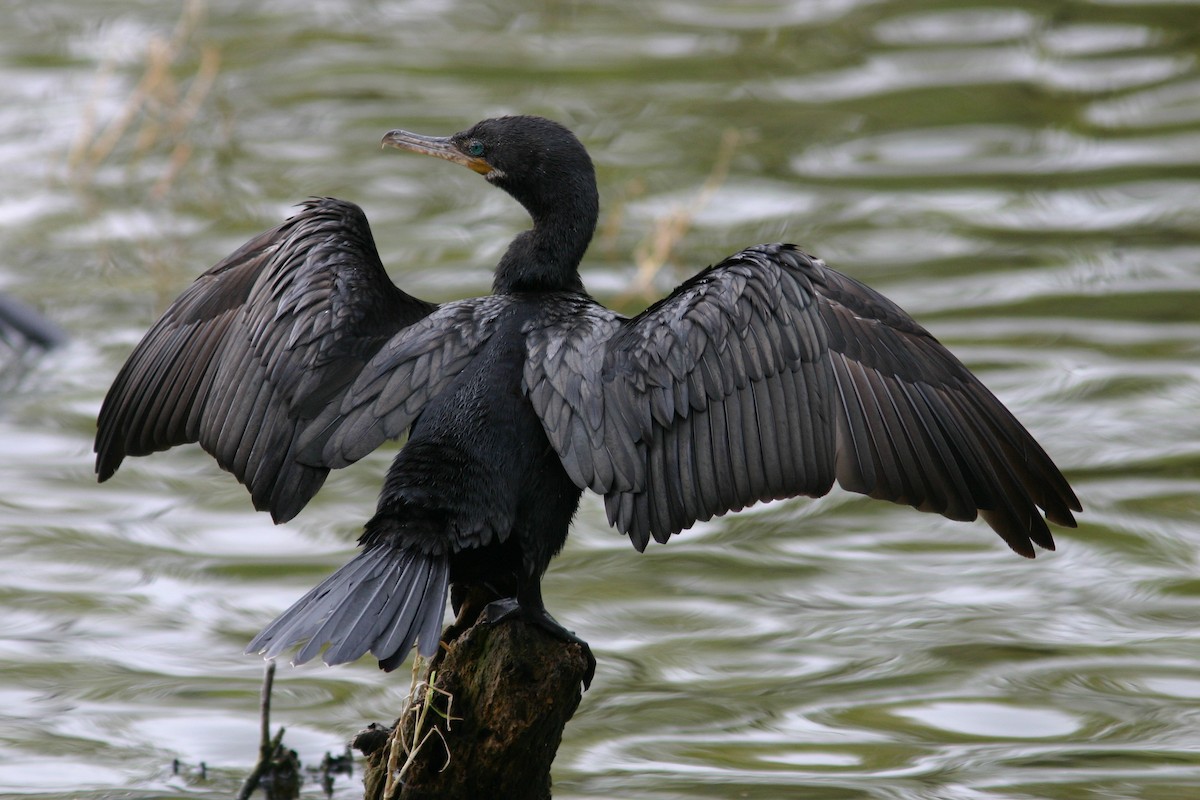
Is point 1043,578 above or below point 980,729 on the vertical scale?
above

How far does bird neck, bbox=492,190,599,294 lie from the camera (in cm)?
525

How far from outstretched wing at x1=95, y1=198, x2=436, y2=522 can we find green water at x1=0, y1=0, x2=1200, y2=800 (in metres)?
1.20

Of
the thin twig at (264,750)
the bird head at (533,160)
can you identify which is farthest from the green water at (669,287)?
the bird head at (533,160)

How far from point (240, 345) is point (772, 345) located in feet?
4.99

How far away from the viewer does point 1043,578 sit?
7285 millimetres

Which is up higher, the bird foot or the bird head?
the bird head

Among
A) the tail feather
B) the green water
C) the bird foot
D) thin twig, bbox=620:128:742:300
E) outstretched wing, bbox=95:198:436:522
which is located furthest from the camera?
thin twig, bbox=620:128:742:300

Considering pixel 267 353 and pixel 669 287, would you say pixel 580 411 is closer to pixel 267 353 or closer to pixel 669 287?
pixel 267 353

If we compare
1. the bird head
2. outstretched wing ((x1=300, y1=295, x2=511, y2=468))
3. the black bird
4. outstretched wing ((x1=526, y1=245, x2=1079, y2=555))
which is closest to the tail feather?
the black bird

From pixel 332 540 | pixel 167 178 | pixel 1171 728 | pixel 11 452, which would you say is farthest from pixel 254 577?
pixel 167 178

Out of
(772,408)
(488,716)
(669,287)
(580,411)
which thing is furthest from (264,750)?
(669,287)

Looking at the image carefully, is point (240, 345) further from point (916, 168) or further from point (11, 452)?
point (916, 168)

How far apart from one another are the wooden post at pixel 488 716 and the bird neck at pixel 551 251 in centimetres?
117

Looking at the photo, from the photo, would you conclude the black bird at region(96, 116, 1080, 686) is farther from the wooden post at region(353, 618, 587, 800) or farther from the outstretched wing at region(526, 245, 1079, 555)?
the wooden post at region(353, 618, 587, 800)
